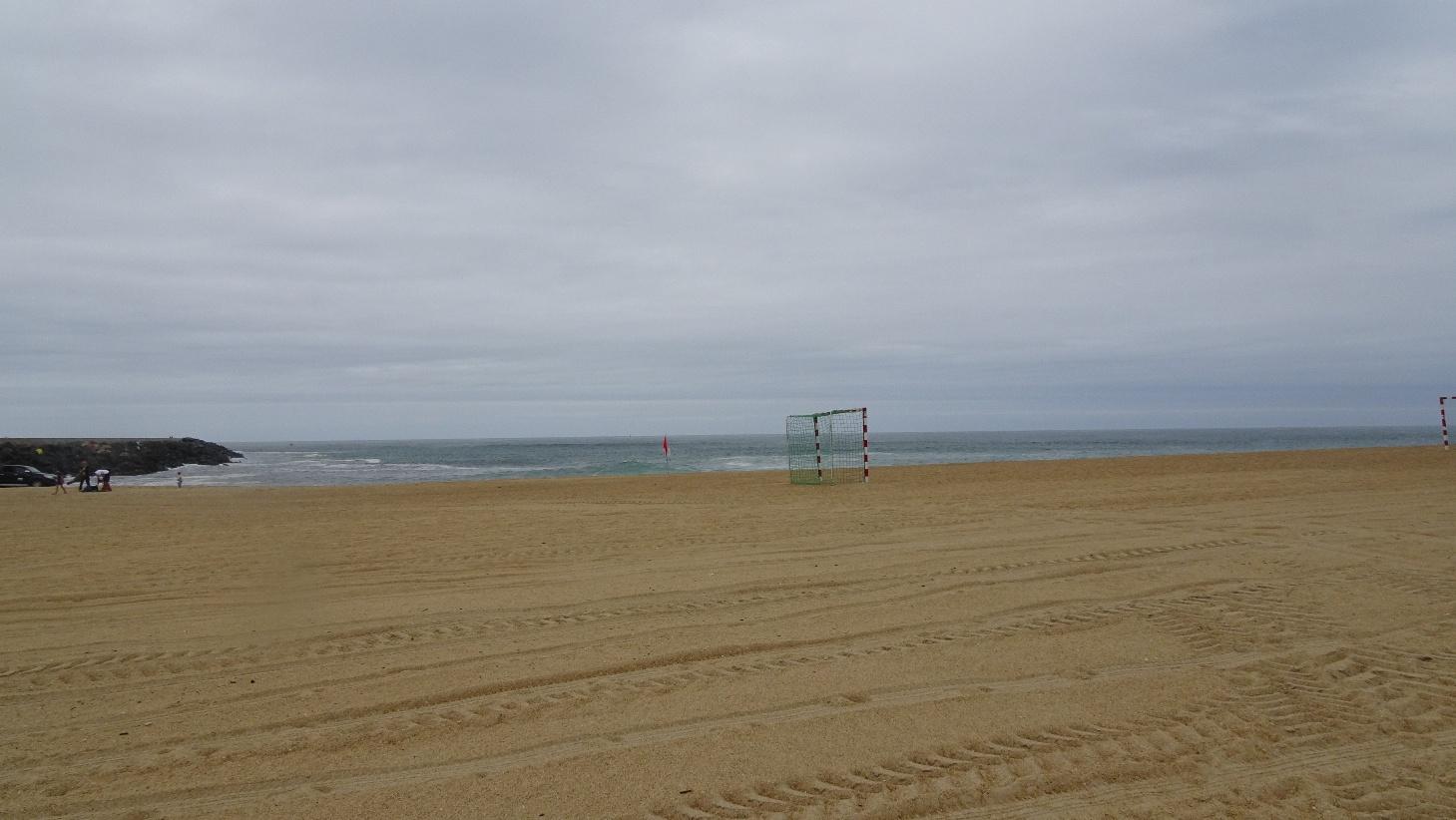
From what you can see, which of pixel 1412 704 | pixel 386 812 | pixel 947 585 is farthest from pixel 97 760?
pixel 1412 704

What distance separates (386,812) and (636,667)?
1.92 metres

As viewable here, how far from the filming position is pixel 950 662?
5.05m

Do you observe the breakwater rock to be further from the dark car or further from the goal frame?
the goal frame

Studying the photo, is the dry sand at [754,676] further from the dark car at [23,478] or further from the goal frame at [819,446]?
the dark car at [23,478]

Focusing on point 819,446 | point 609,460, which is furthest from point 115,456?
point 819,446

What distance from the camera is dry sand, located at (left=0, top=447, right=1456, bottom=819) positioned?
3.49 metres

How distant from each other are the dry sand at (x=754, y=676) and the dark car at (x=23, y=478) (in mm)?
32244

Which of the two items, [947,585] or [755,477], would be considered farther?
[755,477]

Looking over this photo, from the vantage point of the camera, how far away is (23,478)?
1367 inches

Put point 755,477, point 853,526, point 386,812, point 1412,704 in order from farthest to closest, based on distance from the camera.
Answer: point 755,477, point 853,526, point 1412,704, point 386,812

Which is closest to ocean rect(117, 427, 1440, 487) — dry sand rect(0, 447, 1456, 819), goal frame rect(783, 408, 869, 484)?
goal frame rect(783, 408, 869, 484)

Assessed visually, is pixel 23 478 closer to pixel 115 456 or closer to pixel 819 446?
pixel 115 456

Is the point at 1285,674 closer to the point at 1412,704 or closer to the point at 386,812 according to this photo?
the point at 1412,704

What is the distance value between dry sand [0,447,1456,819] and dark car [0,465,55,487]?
32244mm
